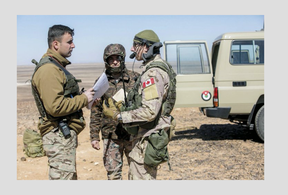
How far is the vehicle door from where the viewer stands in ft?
23.8

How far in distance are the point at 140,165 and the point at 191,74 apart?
14.5 feet

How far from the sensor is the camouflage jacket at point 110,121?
3.80 metres

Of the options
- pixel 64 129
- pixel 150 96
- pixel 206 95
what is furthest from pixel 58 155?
pixel 206 95

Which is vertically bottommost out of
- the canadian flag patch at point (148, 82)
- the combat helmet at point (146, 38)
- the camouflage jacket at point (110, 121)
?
the camouflage jacket at point (110, 121)

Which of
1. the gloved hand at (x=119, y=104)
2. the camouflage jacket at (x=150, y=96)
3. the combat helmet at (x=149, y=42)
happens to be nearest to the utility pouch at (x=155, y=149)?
the camouflage jacket at (x=150, y=96)

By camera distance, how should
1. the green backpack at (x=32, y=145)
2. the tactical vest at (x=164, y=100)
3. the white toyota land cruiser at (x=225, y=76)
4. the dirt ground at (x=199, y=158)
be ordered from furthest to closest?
the white toyota land cruiser at (x=225, y=76) < the green backpack at (x=32, y=145) < the dirt ground at (x=199, y=158) < the tactical vest at (x=164, y=100)

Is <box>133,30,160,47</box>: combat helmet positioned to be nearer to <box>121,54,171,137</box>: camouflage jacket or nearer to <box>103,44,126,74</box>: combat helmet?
<box>121,54,171,137</box>: camouflage jacket

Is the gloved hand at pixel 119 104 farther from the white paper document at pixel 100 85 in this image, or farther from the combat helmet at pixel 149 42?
the combat helmet at pixel 149 42

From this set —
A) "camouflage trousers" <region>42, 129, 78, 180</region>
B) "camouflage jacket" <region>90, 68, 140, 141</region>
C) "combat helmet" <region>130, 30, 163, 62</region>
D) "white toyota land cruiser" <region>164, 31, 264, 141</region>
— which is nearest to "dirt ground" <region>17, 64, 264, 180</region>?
"white toyota land cruiser" <region>164, 31, 264, 141</region>

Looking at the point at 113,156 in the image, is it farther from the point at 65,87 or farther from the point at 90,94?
the point at 65,87

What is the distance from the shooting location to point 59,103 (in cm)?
291

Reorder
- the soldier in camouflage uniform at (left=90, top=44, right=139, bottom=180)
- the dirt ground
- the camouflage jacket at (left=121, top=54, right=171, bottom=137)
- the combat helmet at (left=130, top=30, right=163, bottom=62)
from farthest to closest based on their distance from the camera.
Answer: the dirt ground
the soldier in camouflage uniform at (left=90, top=44, right=139, bottom=180)
the combat helmet at (left=130, top=30, right=163, bottom=62)
the camouflage jacket at (left=121, top=54, right=171, bottom=137)

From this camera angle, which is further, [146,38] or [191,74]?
[191,74]

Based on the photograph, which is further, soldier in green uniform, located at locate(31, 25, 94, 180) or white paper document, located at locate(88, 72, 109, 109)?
white paper document, located at locate(88, 72, 109, 109)
